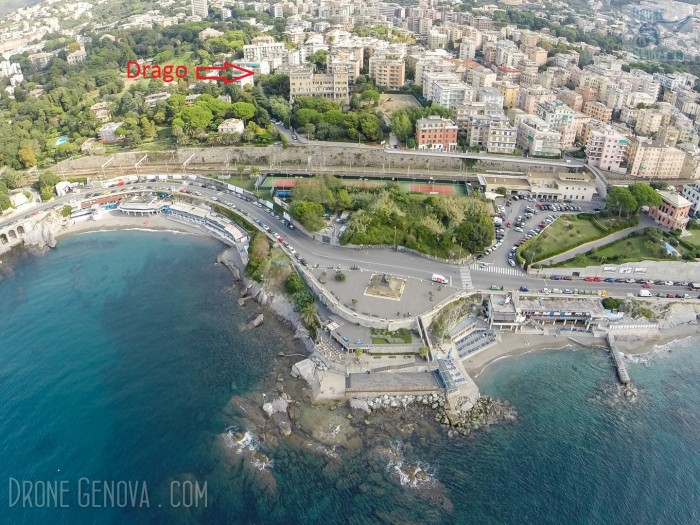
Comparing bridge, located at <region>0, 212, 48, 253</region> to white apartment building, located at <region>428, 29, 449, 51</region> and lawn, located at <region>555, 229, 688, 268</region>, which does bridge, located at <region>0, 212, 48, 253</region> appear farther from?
white apartment building, located at <region>428, 29, 449, 51</region>

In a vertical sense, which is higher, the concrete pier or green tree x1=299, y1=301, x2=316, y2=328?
green tree x1=299, y1=301, x2=316, y2=328

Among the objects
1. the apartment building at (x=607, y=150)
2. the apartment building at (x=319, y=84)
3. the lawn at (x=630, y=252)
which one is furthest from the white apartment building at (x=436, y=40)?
the lawn at (x=630, y=252)

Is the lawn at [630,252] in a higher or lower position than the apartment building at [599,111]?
lower

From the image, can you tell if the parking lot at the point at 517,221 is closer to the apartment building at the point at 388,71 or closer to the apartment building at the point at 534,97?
the apartment building at the point at 534,97

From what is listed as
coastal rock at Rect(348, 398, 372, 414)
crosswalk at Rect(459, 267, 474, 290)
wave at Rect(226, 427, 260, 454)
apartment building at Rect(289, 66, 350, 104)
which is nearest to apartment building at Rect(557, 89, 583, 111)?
apartment building at Rect(289, 66, 350, 104)

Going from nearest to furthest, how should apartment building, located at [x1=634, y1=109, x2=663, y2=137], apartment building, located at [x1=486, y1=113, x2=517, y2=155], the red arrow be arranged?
1. apartment building, located at [x1=486, y1=113, x2=517, y2=155]
2. apartment building, located at [x1=634, y1=109, x2=663, y2=137]
3. the red arrow
